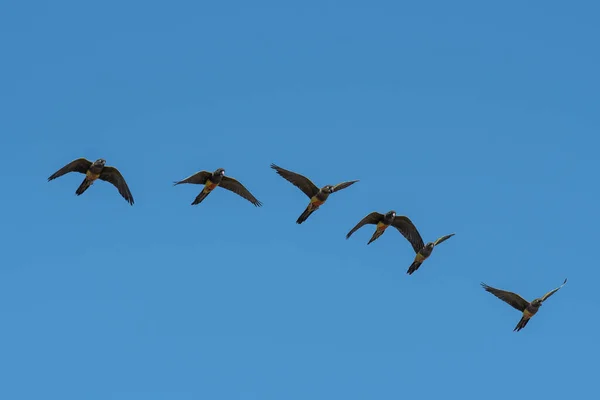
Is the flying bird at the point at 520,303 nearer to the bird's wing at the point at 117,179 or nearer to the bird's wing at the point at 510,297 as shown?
the bird's wing at the point at 510,297

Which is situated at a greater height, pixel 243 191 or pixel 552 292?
pixel 243 191

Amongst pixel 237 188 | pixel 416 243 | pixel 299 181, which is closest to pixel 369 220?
pixel 416 243

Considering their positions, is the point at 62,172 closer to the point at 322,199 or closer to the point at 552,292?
the point at 322,199

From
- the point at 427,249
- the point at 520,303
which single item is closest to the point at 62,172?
the point at 427,249

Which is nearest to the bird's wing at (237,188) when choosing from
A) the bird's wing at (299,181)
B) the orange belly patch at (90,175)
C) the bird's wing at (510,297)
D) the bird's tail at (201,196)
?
the bird's tail at (201,196)

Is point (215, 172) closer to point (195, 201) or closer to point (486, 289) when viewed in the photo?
point (195, 201)

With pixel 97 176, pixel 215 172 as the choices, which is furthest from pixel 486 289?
pixel 97 176

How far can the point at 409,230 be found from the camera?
85.3m

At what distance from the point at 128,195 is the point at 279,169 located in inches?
332

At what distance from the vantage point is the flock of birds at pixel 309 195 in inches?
3236

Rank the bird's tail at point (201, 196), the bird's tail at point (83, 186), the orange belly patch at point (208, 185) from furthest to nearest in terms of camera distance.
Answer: the orange belly patch at point (208, 185) < the bird's tail at point (201, 196) < the bird's tail at point (83, 186)

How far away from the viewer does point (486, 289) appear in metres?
83.8

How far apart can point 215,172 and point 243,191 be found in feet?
10.7

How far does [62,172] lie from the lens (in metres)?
81.9
